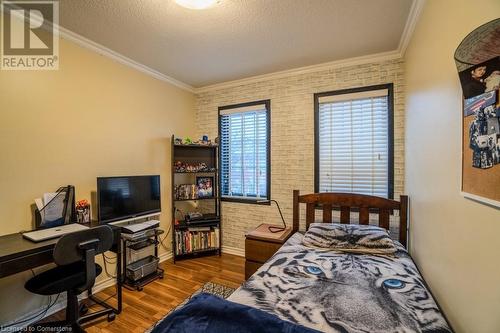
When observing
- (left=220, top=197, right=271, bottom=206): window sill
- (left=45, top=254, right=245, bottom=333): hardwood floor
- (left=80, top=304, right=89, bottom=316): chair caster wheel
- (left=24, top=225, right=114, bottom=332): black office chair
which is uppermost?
(left=220, top=197, right=271, bottom=206): window sill

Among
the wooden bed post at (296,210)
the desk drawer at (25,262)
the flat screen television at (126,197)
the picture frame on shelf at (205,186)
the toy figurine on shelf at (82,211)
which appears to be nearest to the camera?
the desk drawer at (25,262)

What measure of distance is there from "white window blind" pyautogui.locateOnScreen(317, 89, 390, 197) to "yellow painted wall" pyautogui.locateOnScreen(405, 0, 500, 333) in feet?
1.98

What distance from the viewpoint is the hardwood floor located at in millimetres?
1955

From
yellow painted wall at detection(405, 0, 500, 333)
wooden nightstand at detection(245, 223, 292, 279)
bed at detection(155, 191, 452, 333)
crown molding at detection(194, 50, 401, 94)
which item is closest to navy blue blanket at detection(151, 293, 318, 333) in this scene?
bed at detection(155, 191, 452, 333)

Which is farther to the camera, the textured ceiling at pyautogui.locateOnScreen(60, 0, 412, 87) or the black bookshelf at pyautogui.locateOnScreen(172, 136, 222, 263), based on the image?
the black bookshelf at pyautogui.locateOnScreen(172, 136, 222, 263)

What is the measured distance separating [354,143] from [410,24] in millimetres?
1214

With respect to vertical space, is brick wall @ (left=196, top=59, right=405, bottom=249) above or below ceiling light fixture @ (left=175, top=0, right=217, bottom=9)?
below

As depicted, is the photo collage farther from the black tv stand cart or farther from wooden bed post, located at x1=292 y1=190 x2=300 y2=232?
the black tv stand cart

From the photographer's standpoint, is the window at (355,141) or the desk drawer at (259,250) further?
the window at (355,141)

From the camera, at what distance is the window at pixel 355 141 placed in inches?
102

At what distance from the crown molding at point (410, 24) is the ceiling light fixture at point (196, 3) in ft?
4.97

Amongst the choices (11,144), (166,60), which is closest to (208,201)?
(166,60)

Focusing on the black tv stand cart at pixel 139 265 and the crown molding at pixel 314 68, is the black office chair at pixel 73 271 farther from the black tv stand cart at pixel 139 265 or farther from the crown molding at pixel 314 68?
the crown molding at pixel 314 68

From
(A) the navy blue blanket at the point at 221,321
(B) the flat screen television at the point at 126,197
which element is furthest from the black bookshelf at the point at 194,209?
(A) the navy blue blanket at the point at 221,321
